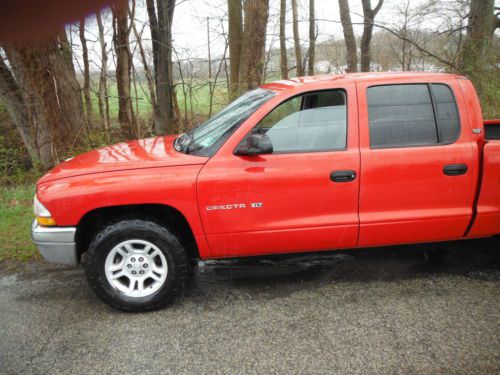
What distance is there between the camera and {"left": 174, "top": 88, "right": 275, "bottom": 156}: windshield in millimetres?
3322

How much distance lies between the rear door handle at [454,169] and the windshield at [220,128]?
1532 millimetres

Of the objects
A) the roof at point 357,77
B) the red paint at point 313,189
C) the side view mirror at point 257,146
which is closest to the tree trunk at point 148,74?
the red paint at point 313,189

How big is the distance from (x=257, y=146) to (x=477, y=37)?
30.3ft

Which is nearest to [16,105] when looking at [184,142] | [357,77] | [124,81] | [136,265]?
[124,81]

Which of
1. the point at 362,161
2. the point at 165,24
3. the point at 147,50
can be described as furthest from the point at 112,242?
the point at 165,24

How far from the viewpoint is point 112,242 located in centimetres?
321

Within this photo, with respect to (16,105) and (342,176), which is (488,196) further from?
(16,105)

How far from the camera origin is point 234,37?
33.2ft

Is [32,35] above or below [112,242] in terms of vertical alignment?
above

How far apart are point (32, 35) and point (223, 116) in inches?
123

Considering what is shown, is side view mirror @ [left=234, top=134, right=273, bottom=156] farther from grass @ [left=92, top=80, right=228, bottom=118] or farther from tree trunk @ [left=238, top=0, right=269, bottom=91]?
grass @ [left=92, top=80, right=228, bottom=118]

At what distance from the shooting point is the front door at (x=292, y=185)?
3.17 m

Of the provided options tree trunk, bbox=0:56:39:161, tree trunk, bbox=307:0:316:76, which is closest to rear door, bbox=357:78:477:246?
tree trunk, bbox=0:56:39:161

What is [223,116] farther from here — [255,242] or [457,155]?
[457,155]
